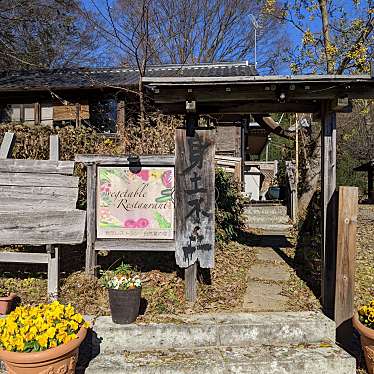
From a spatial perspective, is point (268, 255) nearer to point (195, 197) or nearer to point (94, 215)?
point (195, 197)

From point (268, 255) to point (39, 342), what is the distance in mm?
5107

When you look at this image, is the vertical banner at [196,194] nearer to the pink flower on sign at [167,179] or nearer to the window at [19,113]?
the pink flower on sign at [167,179]

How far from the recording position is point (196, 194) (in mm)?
4875

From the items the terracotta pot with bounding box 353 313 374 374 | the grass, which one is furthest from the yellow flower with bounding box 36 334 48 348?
the terracotta pot with bounding box 353 313 374 374

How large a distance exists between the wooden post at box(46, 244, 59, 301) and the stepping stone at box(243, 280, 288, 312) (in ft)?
7.84

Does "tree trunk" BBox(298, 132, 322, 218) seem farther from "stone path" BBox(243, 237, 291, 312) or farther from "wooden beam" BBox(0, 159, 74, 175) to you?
"wooden beam" BBox(0, 159, 74, 175)

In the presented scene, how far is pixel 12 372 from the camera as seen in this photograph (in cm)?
320

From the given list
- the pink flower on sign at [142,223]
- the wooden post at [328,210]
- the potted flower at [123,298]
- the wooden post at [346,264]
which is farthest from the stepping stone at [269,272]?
the potted flower at [123,298]

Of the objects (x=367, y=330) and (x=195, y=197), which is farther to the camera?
(x=195, y=197)

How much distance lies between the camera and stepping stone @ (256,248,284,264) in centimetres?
700

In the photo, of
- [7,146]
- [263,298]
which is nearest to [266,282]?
[263,298]

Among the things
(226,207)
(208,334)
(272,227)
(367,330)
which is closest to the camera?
(367,330)

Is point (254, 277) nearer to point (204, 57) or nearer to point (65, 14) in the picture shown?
point (65, 14)

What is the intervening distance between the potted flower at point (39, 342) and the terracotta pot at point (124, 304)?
0.74m
